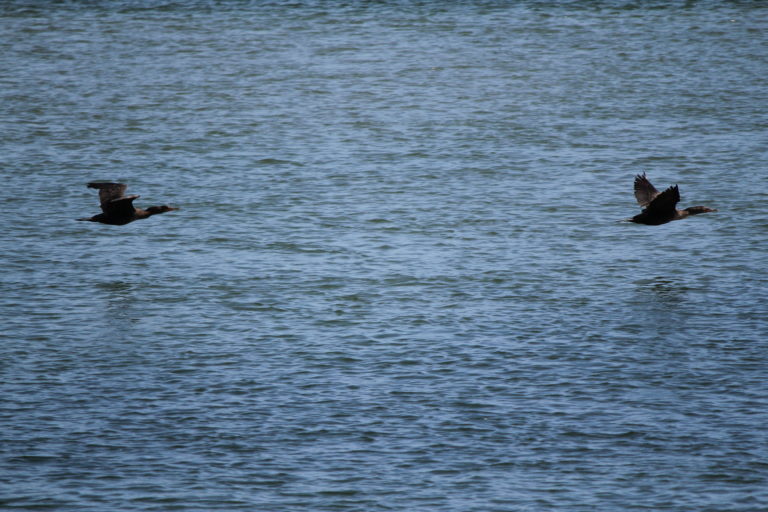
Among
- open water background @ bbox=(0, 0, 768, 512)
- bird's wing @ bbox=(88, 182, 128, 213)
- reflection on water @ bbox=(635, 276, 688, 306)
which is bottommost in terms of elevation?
reflection on water @ bbox=(635, 276, 688, 306)

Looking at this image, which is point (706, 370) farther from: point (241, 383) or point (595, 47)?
point (595, 47)

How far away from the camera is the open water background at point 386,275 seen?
1836 centimetres

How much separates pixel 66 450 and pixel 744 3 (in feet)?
143

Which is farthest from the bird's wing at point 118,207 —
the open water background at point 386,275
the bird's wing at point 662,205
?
the bird's wing at point 662,205

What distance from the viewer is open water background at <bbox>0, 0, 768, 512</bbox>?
723 inches

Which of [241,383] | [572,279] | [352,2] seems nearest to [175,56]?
[352,2]

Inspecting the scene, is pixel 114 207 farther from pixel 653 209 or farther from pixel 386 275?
pixel 653 209

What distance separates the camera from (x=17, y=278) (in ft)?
87.4

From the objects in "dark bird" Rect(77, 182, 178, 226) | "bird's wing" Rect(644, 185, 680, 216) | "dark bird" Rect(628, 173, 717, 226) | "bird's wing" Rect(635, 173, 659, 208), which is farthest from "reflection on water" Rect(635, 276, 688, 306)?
"dark bird" Rect(77, 182, 178, 226)

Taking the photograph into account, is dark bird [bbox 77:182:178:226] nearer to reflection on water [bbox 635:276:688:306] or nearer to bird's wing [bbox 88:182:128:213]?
bird's wing [bbox 88:182:128:213]

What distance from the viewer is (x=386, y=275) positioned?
88.1 feet

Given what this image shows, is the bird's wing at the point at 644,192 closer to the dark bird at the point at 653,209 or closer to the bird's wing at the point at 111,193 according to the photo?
the dark bird at the point at 653,209

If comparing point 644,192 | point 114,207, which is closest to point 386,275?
point 644,192

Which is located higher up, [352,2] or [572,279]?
[352,2]
